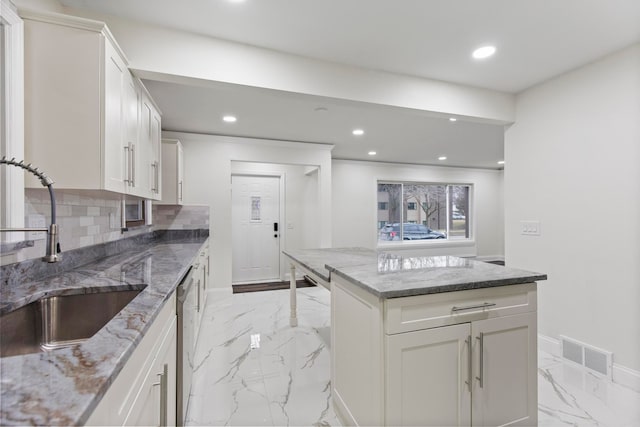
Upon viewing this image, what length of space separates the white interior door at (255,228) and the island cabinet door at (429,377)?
4226 mm

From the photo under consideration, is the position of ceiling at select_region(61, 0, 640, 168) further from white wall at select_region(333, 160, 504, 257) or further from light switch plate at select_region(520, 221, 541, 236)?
white wall at select_region(333, 160, 504, 257)

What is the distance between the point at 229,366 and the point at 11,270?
1.55 metres

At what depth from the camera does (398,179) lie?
6371 millimetres

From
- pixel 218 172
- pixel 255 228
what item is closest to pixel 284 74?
pixel 218 172

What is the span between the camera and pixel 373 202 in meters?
6.14

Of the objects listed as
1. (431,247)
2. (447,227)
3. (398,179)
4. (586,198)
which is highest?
(398,179)

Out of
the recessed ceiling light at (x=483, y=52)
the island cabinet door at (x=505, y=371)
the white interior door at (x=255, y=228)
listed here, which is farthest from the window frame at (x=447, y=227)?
the island cabinet door at (x=505, y=371)

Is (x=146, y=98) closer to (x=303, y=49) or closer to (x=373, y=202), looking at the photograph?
(x=303, y=49)

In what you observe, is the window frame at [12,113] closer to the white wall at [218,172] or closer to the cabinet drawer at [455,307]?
the cabinet drawer at [455,307]

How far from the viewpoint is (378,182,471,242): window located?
6.54m

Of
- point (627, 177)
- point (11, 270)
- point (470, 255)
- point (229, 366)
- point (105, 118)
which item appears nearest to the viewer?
point (11, 270)

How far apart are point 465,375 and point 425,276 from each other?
482 millimetres

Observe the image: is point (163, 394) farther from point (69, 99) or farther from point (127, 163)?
point (69, 99)

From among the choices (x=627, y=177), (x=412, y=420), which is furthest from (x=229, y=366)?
(x=627, y=177)
